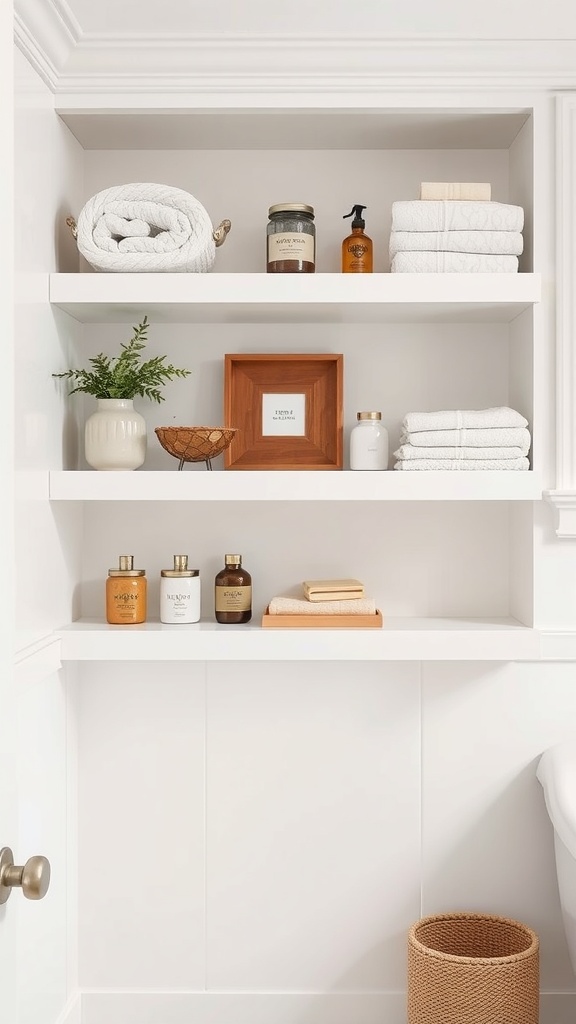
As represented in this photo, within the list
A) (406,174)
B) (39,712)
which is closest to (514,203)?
(406,174)

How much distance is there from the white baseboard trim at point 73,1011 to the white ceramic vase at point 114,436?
119 centimetres

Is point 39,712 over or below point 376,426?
below

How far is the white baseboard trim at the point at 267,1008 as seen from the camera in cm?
212

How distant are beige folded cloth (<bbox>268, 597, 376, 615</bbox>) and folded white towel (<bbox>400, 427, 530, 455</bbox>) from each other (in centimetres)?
36

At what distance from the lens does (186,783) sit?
2.14 meters

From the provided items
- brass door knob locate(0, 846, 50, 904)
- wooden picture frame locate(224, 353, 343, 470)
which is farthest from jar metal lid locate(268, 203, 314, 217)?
brass door knob locate(0, 846, 50, 904)

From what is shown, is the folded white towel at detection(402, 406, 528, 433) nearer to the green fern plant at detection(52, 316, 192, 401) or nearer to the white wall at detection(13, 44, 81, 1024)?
the green fern plant at detection(52, 316, 192, 401)

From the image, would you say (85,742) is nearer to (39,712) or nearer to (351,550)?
(39,712)

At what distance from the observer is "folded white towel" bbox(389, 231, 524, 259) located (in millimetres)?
1929

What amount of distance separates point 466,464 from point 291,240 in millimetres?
595

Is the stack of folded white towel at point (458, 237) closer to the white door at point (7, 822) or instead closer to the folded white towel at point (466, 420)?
the folded white towel at point (466, 420)

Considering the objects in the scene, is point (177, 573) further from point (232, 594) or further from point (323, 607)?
point (323, 607)

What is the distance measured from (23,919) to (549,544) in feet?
4.19

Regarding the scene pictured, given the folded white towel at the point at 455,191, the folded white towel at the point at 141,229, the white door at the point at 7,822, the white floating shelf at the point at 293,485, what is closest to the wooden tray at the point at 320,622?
A: the white floating shelf at the point at 293,485
